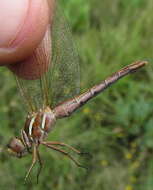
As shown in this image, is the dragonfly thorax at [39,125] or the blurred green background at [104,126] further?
the blurred green background at [104,126]

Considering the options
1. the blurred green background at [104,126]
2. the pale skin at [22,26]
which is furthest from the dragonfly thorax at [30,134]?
the blurred green background at [104,126]

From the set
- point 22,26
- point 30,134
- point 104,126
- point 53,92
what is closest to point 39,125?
point 30,134

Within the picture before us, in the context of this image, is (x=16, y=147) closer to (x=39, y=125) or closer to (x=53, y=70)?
(x=39, y=125)

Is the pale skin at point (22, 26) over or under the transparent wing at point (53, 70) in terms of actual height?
over

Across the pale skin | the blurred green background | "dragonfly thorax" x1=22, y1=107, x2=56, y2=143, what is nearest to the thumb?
the pale skin

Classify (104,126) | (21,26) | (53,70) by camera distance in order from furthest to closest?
1. (104,126)
2. (53,70)
3. (21,26)

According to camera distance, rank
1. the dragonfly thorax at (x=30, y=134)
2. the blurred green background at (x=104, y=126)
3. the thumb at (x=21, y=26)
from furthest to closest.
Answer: the blurred green background at (x=104, y=126)
the dragonfly thorax at (x=30, y=134)
the thumb at (x=21, y=26)

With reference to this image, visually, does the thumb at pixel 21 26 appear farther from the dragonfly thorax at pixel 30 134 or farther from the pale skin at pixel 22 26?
the dragonfly thorax at pixel 30 134
